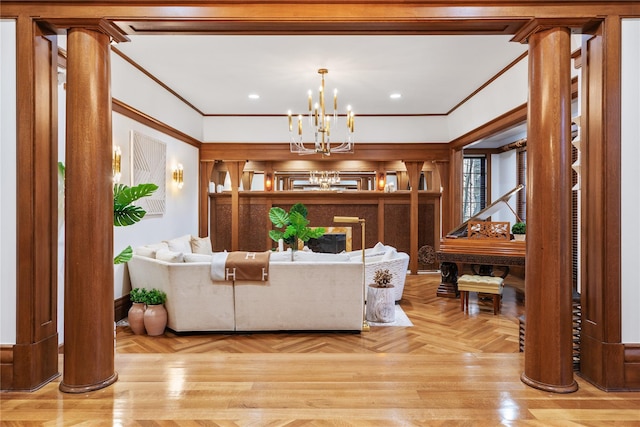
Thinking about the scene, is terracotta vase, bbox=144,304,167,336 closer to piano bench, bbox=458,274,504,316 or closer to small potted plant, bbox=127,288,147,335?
small potted plant, bbox=127,288,147,335

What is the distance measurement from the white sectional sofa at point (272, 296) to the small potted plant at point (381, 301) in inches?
18.2

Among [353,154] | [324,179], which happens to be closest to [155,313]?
[353,154]

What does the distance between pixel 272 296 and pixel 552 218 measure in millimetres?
2672

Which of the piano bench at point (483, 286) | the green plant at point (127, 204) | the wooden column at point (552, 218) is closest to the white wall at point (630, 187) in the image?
the wooden column at point (552, 218)

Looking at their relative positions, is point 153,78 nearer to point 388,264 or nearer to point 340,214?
point 388,264

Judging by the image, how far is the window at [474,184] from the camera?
8688mm

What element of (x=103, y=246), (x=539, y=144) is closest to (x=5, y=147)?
(x=103, y=246)

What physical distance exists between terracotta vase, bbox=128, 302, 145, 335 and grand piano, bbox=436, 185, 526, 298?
3724 mm

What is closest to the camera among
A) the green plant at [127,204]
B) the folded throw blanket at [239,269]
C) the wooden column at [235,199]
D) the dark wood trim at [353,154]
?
the green plant at [127,204]

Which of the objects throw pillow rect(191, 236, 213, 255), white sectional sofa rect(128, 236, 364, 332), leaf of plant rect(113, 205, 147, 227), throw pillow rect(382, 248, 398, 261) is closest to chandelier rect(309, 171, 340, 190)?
throw pillow rect(191, 236, 213, 255)

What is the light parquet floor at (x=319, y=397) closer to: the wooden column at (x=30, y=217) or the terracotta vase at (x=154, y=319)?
the wooden column at (x=30, y=217)

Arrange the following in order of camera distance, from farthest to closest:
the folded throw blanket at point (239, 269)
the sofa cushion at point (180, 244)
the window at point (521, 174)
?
the window at point (521, 174)
the sofa cushion at point (180, 244)
the folded throw blanket at point (239, 269)

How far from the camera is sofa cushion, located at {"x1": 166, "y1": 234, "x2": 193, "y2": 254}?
215 inches

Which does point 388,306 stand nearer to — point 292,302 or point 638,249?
point 292,302
